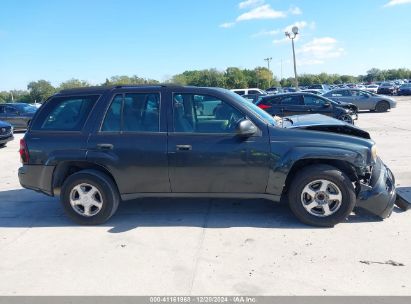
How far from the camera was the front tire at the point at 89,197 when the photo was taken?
5.04m

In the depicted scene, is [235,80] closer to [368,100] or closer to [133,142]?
[368,100]

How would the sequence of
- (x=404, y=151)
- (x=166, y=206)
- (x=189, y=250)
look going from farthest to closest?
(x=404, y=151)
(x=166, y=206)
(x=189, y=250)

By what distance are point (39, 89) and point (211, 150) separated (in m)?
79.3

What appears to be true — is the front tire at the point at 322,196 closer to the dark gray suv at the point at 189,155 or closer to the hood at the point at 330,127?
the dark gray suv at the point at 189,155

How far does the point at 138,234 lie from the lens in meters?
4.77

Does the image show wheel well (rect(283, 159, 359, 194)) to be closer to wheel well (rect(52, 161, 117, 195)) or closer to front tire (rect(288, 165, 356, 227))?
front tire (rect(288, 165, 356, 227))

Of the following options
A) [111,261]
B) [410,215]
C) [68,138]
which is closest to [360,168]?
[410,215]

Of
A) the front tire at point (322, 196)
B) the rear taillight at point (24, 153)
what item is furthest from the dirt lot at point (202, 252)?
the rear taillight at point (24, 153)

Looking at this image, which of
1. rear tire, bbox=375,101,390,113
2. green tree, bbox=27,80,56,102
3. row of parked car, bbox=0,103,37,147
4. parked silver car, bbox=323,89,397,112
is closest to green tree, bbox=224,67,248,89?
green tree, bbox=27,80,56,102

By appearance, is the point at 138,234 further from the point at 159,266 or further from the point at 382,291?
the point at 382,291

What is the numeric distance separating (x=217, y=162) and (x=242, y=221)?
88 cm

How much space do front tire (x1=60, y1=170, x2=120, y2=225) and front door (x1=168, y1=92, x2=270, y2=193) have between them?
2.81 feet

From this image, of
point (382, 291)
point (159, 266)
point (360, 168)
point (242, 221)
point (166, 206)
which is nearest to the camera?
point (382, 291)

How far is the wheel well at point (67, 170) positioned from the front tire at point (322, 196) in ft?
7.88
